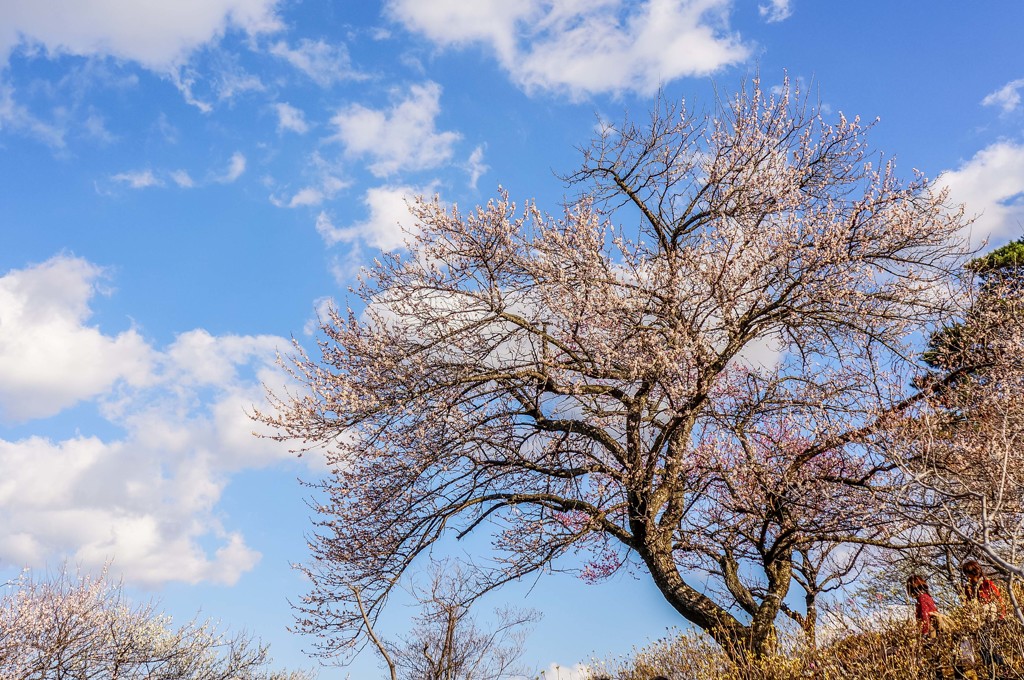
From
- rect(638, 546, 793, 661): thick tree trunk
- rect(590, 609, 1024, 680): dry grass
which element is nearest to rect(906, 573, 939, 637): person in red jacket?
rect(590, 609, 1024, 680): dry grass

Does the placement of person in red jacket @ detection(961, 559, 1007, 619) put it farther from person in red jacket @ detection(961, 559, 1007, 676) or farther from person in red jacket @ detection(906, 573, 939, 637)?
person in red jacket @ detection(906, 573, 939, 637)

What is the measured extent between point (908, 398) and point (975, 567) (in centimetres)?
270

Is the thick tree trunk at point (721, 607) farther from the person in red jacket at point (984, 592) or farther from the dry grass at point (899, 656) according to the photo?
the person in red jacket at point (984, 592)

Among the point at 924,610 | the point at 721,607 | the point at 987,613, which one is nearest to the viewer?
the point at 987,613

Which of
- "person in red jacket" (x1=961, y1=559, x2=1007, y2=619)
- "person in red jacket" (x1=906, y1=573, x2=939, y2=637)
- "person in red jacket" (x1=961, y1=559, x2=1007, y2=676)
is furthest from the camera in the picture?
"person in red jacket" (x1=906, y1=573, x2=939, y2=637)

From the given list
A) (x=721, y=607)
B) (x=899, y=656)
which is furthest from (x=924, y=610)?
(x=721, y=607)

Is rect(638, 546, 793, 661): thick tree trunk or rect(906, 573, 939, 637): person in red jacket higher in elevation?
rect(638, 546, 793, 661): thick tree trunk

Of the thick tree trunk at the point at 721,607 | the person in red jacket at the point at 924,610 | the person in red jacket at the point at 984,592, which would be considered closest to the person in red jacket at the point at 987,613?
the person in red jacket at the point at 984,592

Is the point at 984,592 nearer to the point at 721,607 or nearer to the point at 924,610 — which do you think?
the point at 924,610

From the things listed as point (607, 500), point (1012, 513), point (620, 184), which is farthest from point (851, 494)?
point (620, 184)

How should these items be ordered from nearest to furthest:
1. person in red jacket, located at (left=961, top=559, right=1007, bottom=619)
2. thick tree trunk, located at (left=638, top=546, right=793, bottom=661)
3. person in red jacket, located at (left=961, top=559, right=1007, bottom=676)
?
person in red jacket, located at (left=961, top=559, right=1007, bottom=676) → person in red jacket, located at (left=961, top=559, right=1007, bottom=619) → thick tree trunk, located at (left=638, top=546, right=793, bottom=661)

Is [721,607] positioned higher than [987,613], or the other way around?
[721,607]

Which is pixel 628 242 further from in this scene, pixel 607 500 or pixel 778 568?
pixel 778 568

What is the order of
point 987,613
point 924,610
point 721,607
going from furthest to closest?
point 721,607, point 924,610, point 987,613
